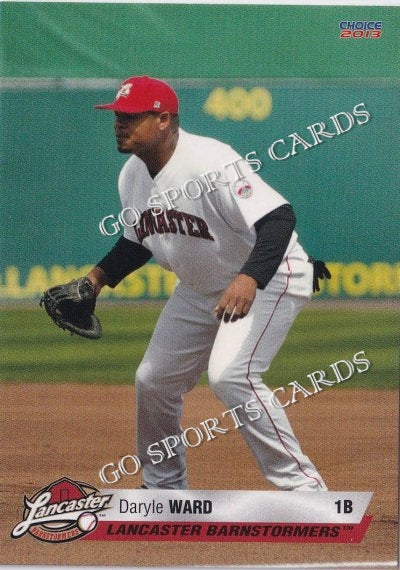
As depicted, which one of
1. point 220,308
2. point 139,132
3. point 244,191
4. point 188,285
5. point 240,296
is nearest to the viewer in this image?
point 240,296

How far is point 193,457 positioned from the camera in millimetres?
5711

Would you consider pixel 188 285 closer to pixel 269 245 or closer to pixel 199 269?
pixel 199 269

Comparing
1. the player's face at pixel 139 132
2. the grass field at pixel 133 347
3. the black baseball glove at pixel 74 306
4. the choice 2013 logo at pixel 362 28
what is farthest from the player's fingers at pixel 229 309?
the choice 2013 logo at pixel 362 28

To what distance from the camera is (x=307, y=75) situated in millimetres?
5570

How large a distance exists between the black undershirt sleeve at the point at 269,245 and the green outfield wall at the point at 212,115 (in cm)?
37

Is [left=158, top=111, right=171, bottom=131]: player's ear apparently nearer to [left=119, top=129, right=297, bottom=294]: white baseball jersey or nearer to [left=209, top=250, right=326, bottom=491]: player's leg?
[left=119, top=129, right=297, bottom=294]: white baseball jersey

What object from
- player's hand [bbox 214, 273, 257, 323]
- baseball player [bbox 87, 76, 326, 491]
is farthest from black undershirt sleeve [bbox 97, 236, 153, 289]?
player's hand [bbox 214, 273, 257, 323]

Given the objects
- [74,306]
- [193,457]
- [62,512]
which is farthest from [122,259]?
[62,512]

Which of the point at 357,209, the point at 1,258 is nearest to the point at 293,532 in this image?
the point at 357,209

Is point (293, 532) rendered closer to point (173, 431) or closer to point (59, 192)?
point (173, 431)

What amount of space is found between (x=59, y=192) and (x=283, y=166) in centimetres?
108

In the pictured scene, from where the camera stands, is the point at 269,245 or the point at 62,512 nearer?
the point at 269,245

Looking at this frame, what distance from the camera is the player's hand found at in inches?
202

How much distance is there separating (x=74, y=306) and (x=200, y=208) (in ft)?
2.60
